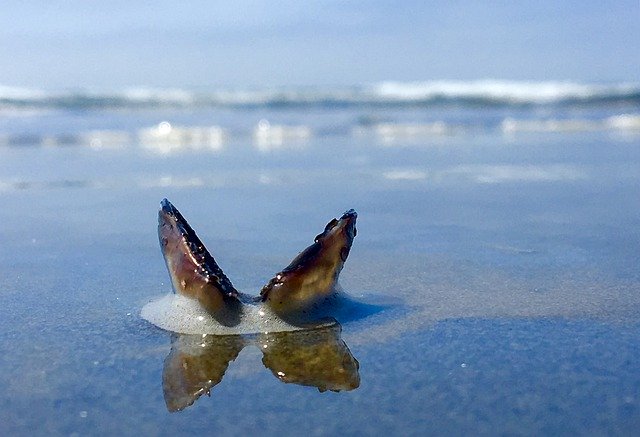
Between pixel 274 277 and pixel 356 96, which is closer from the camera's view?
Result: pixel 274 277

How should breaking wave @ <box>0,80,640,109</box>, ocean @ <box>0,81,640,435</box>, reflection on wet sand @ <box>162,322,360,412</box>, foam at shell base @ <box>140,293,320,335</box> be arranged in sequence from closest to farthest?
ocean @ <box>0,81,640,435</box>, reflection on wet sand @ <box>162,322,360,412</box>, foam at shell base @ <box>140,293,320,335</box>, breaking wave @ <box>0,80,640,109</box>

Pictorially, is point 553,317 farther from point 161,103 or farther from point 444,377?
point 161,103

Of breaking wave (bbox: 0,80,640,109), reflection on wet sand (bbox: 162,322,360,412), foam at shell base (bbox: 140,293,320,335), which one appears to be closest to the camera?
reflection on wet sand (bbox: 162,322,360,412)

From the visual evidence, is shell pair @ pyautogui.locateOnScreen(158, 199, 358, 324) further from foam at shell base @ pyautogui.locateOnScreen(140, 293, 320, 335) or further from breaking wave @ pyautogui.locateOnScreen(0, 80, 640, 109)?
breaking wave @ pyautogui.locateOnScreen(0, 80, 640, 109)

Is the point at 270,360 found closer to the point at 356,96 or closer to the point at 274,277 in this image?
the point at 274,277

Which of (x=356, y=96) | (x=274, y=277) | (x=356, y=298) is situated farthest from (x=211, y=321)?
(x=356, y=96)

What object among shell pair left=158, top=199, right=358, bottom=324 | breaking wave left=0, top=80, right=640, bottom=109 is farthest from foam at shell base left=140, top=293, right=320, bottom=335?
breaking wave left=0, top=80, right=640, bottom=109
